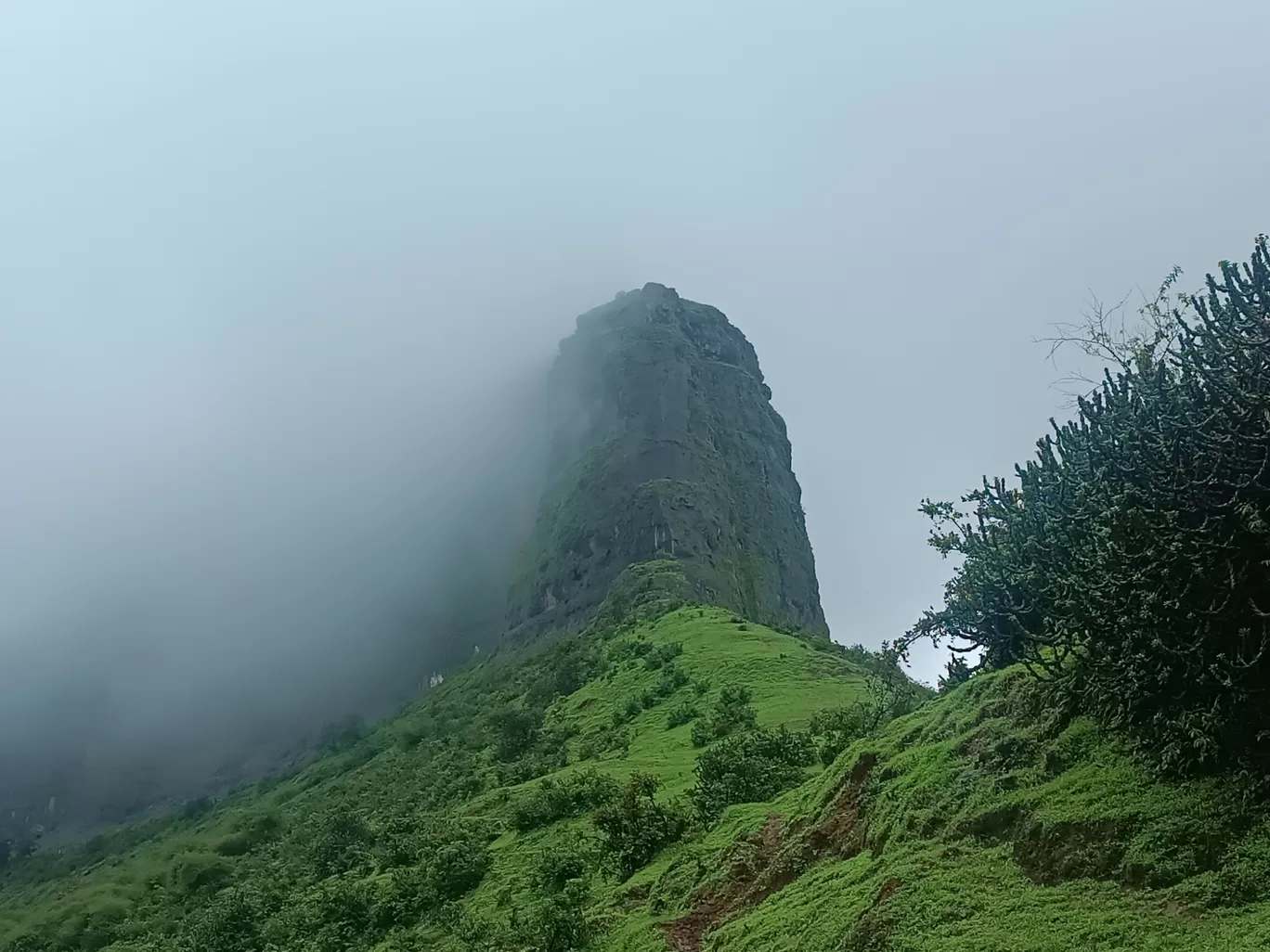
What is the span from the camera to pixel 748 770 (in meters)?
20.3

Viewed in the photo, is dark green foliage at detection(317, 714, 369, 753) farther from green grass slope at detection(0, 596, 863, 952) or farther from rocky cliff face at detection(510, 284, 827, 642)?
rocky cliff face at detection(510, 284, 827, 642)

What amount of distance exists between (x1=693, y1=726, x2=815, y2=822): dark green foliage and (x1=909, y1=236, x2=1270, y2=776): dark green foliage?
9649 millimetres

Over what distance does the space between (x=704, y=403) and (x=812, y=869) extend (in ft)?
340

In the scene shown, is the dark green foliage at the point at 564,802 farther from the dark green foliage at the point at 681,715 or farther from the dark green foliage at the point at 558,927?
the dark green foliage at the point at 558,927

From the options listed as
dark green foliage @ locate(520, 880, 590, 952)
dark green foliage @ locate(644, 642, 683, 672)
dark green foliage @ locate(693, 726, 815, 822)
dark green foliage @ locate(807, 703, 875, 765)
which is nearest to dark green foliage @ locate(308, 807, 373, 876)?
dark green foliage @ locate(644, 642, 683, 672)

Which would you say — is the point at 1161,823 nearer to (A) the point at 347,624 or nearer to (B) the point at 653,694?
(B) the point at 653,694

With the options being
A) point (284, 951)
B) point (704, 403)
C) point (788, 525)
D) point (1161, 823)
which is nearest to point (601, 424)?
point (704, 403)

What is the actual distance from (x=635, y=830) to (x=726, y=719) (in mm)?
11971

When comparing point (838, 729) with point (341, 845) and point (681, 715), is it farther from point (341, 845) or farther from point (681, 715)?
point (341, 845)

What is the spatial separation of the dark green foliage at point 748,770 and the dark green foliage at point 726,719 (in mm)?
6041

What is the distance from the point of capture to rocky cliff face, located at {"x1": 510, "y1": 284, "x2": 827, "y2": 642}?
90.2 metres

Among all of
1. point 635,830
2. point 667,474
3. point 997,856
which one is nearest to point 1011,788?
point 997,856

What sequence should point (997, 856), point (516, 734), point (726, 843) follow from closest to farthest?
1. point (997, 856)
2. point (726, 843)
3. point (516, 734)

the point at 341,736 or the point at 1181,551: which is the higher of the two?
the point at 341,736
